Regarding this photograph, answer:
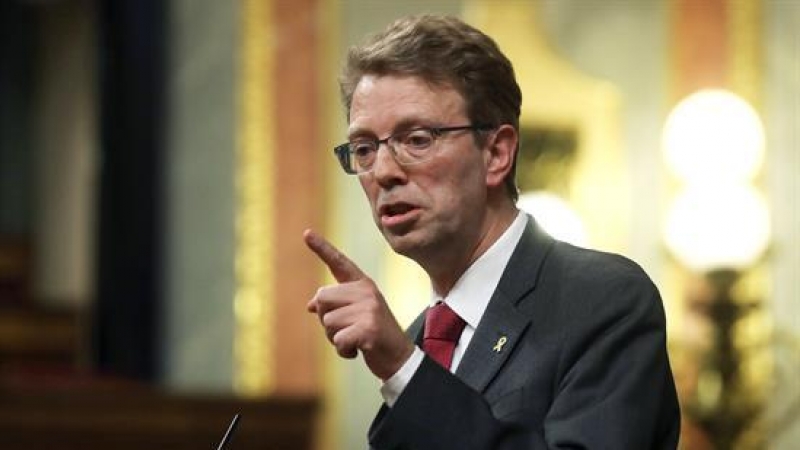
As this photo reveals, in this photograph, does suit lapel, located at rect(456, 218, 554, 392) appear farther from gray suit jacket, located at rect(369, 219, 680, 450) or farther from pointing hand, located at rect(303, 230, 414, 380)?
pointing hand, located at rect(303, 230, 414, 380)

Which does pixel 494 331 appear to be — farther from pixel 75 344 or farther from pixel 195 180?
pixel 75 344

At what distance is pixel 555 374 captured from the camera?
223 cm

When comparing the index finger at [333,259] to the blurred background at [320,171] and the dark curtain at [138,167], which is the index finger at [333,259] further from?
the dark curtain at [138,167]

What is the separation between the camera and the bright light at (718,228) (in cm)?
624

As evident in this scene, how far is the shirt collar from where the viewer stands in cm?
239

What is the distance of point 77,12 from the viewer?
36.7 feet

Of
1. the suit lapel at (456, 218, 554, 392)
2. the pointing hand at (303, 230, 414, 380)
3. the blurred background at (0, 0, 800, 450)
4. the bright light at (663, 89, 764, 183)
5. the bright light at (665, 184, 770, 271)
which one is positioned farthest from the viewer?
the blurred background at (0, 0, 800, 450)

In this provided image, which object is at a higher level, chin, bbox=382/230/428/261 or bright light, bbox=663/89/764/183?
bright light, bbox=663/89/764/183

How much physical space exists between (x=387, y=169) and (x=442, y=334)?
0.24m

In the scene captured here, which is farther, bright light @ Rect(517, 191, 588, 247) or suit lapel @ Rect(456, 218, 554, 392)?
bright light @ Rect(517, 191, 588, 247)

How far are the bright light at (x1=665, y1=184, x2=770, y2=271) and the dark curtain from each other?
2153mm

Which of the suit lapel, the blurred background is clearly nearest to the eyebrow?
the suit lapel

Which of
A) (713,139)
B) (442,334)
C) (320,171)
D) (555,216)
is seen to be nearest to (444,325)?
(442,334)

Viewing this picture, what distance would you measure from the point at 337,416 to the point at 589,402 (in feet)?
17.1
